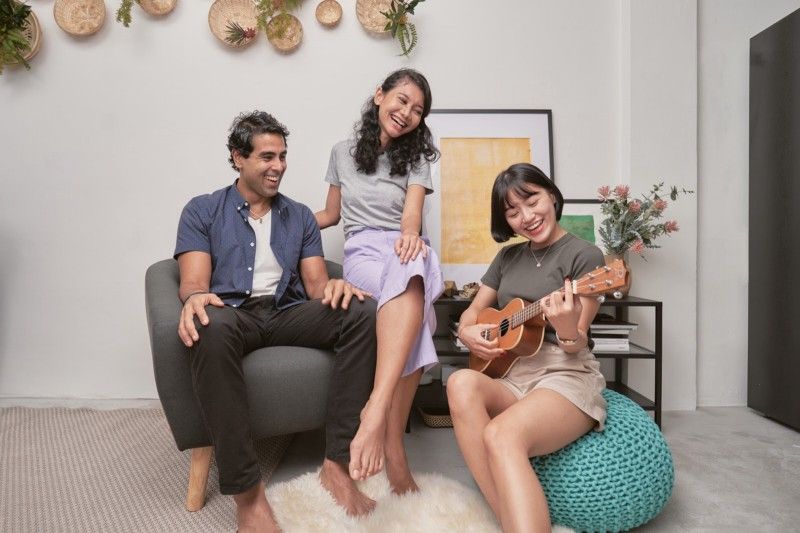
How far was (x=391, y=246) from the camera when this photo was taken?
1918 mm

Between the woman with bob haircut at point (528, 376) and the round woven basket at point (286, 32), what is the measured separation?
1561 millimetres

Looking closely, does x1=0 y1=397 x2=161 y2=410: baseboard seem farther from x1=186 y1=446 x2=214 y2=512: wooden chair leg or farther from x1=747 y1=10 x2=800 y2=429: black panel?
x1=747 y1=10 x2=800 y2=429: black panel

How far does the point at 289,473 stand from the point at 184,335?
0.68m

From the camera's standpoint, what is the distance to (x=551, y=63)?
2646 millimetres

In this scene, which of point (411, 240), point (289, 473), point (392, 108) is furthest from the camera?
point (392, 108)

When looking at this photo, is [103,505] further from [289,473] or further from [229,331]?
[229,331]

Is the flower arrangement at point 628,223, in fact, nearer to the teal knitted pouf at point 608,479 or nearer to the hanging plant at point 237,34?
the teal knitted pouf at point 608,479

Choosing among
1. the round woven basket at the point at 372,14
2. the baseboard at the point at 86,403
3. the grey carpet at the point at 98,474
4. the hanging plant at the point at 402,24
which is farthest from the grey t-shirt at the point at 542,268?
the baseboard at the point at 86,403

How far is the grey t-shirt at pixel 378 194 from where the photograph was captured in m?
2.01

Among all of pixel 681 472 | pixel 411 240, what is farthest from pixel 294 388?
pixel 681 472

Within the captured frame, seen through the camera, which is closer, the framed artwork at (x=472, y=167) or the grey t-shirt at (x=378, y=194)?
the grey t-shirt at (x=378, y=194)

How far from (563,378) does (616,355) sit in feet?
3.18

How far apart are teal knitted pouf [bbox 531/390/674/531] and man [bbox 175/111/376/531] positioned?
0.53 m

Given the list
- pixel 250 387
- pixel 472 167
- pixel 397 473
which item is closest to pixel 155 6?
pixel 472 167
